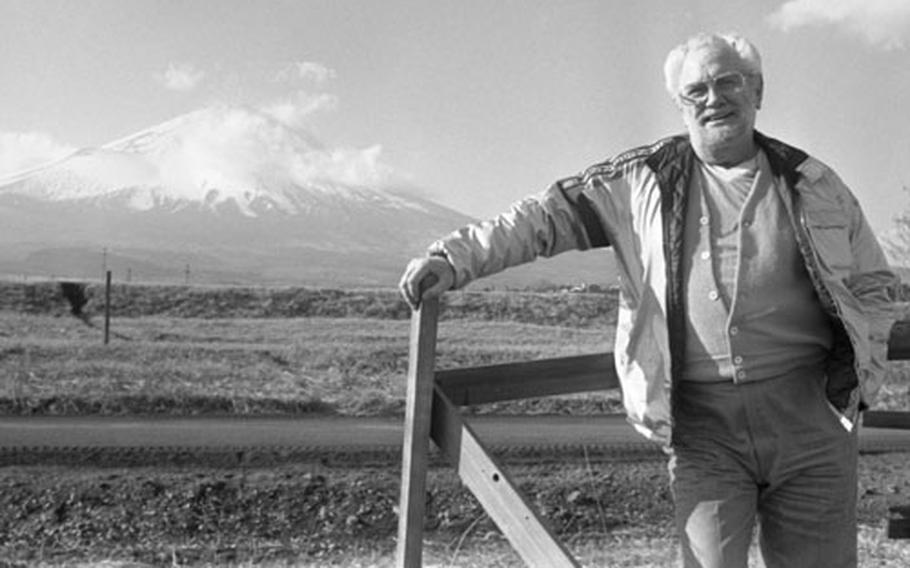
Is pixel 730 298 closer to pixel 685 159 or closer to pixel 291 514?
pixel 685 159

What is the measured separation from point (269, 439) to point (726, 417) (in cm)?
802

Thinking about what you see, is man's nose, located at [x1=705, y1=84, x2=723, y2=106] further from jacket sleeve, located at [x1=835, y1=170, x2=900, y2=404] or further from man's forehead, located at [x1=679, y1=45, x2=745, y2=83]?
jacket sleeve, located at [x1=835, y1=170, x2=900, y2=404]

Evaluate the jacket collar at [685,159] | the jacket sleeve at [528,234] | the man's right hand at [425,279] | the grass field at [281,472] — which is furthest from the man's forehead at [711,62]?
the grass field at [281,472]

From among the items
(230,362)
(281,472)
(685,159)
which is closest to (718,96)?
(685,159)

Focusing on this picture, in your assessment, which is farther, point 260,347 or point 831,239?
point 260,347

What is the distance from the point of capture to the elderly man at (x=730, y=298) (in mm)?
2703

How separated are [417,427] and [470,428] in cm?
13

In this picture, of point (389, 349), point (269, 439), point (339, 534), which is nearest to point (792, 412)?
point (339, 534)

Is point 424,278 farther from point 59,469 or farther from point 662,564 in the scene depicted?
point 59,469

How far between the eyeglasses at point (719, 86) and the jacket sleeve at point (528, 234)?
1.06 feet

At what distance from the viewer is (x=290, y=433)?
10.8m

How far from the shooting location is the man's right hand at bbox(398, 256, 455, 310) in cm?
264

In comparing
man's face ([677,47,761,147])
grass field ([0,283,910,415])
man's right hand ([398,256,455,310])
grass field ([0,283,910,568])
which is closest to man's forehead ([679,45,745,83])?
man's face ([677,47,761,147])

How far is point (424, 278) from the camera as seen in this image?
104 inches
